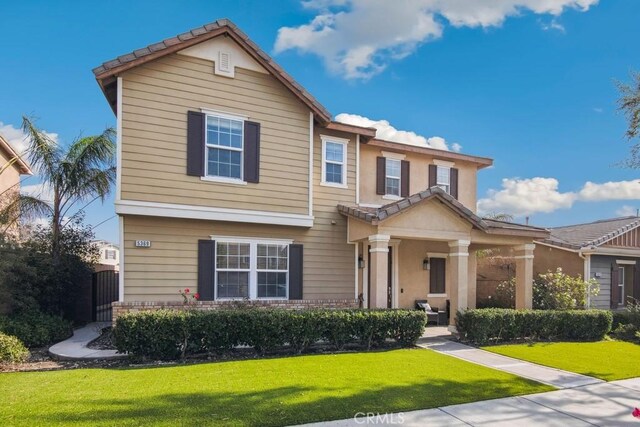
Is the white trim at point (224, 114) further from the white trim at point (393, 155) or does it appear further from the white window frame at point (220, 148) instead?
the white trim at point (393, 155)

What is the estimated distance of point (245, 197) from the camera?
1133 centimetres

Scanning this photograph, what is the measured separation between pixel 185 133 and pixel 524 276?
11.4 meters

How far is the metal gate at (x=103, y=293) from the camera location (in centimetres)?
1489

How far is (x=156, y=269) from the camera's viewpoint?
34.2ft

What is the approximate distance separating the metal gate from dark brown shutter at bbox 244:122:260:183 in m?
7.61

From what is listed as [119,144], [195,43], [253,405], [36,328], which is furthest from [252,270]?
[195,43]

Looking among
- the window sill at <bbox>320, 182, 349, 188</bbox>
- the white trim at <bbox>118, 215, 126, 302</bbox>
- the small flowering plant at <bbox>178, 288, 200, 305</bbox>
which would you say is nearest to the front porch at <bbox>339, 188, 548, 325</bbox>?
the window sill at <bbox>320, 182, 349, 188</bbox>

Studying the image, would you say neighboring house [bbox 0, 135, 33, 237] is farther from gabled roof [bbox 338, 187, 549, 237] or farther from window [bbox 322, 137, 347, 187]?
gabled roof [bbox 338, 187, 549, 237]

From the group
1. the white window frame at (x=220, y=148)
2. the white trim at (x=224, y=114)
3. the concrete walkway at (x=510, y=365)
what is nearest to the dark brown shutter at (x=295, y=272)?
the white window frame at (x=220, y=148)

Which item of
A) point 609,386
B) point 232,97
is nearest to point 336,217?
point 232,97

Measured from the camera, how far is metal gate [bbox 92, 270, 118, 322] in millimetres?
14891

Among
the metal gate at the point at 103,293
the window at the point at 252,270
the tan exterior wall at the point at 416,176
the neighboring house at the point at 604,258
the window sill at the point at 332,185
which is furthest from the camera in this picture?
the neighboring house at the point at 604,258

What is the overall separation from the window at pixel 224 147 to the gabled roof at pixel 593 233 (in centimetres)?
1359

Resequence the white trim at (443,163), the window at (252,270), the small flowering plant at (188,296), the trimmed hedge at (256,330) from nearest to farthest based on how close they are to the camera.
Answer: the trimmed hedge at (256,330) < the small flowering plant at (188,296) < the window at (252,270) < the white trim at (443,163)
